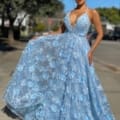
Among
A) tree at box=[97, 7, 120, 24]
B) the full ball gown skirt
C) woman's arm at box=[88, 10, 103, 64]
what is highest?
woman's arm at box=[88, 10, 103, 64]

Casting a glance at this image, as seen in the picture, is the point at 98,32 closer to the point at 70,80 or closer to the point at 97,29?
the point at 97,29

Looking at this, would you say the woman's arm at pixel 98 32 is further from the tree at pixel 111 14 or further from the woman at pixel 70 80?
the tree at pixel 111 14

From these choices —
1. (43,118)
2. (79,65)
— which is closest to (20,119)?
(43,118)

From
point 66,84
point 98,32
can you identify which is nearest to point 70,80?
point 66,84

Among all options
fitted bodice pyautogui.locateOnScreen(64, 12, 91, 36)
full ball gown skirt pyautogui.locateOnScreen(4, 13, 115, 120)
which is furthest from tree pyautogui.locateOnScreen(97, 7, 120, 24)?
fitted bodice pyautogui.locateOnScreen(64, 12, 91, 36)

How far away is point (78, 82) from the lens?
593cm

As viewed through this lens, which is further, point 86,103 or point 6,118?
point 6,118

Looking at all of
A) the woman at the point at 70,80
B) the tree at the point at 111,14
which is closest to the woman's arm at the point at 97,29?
the woman at the point at 70,80

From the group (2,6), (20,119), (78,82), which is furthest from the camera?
(2,6)

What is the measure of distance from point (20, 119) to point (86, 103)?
113 cm

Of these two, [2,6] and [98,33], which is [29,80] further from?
[2,6]

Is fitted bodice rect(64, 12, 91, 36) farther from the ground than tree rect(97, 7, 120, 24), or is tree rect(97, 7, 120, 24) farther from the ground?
fitted bodice rect(64, 12, 91, 36)

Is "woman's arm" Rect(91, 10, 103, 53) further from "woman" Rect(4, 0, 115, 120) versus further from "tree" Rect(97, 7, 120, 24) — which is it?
"tree" Rect(97, 7, 120, 24)

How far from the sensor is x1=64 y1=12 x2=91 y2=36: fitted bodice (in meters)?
5.93
